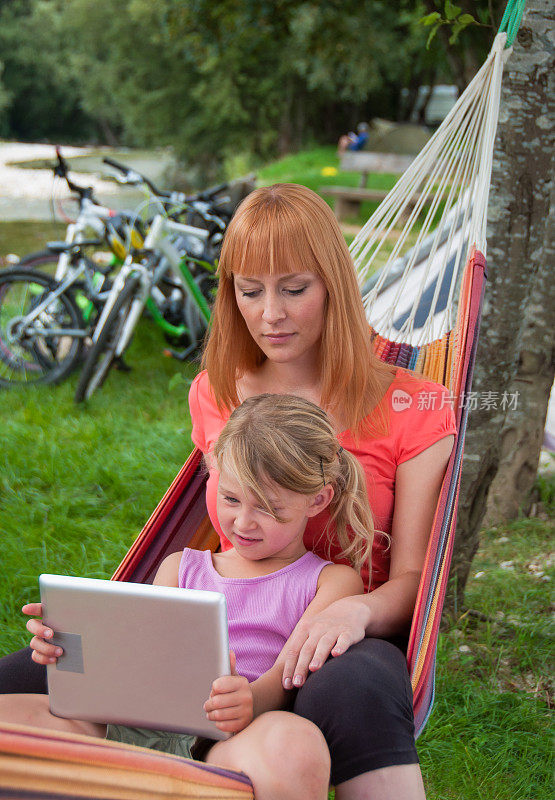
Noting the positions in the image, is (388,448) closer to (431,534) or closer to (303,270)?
(431,534)

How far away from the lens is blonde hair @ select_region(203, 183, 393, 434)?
58.5 inches

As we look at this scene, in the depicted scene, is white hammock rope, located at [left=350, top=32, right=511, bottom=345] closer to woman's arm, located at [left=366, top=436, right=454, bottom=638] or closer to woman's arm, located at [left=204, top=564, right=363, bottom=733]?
woman's arm, located at [left=366, top=436, right=454, bottom=638]

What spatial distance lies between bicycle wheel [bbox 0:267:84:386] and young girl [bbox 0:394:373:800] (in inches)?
118

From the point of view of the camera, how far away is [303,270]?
4.92 ft

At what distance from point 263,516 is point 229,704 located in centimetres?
33

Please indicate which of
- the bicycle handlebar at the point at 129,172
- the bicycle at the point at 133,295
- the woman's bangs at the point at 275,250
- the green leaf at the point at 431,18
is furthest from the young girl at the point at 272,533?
the bicycle handlebar at the point at 129,172

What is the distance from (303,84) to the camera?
1969 cm

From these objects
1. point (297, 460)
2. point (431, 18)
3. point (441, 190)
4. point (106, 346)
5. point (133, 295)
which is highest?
point (431, 18)

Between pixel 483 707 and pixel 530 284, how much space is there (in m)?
1.10

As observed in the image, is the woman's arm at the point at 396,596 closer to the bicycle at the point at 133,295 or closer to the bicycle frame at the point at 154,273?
the bicycle at the point at 133,295

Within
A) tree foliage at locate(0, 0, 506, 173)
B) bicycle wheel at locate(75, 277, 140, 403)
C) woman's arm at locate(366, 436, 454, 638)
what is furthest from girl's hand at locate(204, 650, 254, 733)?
tree foliage at locate(0, 0, 506, 173)

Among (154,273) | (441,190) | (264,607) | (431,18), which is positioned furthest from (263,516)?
(154,273)

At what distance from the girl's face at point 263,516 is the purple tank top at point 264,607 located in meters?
0.05

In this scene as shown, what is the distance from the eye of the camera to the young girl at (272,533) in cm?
134
